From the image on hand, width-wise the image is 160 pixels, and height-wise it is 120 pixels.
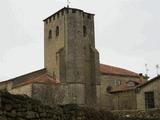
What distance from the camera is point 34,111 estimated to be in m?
9.98

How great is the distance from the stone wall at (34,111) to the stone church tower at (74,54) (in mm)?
45464

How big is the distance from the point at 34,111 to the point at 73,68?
163ft

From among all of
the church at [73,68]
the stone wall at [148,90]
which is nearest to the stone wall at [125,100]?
the church at [73,68]

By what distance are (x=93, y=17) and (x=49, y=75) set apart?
11.5 meters

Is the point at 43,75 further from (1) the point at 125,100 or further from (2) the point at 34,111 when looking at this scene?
(2) the point at 34,111

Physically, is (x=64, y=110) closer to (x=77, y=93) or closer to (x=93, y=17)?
(x=77, y=93)

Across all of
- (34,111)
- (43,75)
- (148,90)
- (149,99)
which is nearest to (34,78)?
(43,75)

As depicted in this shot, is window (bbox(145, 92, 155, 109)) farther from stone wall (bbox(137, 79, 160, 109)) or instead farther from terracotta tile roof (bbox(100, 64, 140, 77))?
terracotta tile roof (bbox(100, 64, 140, 77))

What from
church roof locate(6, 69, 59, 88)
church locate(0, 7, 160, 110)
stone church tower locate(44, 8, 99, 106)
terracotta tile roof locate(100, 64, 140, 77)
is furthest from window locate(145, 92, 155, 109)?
terracotta tile roof locate(100, 64, 140, 77)

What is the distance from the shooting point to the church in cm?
5734

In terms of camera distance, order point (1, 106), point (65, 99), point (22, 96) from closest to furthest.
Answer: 1. point (1, 106)
2. point (22, 96)
3. point (65, 99)

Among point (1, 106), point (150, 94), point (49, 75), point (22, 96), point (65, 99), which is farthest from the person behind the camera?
point (49, 75)

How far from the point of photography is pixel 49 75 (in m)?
60.9

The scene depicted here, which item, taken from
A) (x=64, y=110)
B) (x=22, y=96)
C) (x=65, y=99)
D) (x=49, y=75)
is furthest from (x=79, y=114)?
(x=49, y=75)
